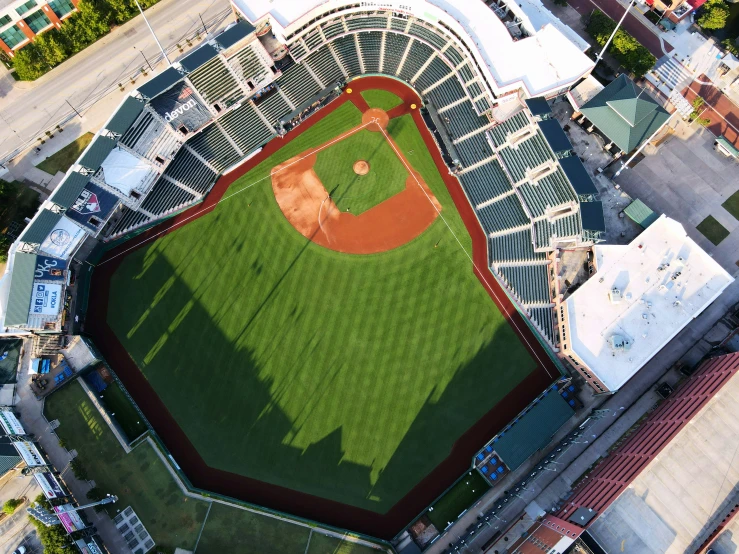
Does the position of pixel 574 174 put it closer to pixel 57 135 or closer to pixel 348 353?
pixel 348 353

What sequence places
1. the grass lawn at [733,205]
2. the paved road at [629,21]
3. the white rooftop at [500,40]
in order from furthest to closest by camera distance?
the paved road at [629,21] < the grass lawn at [733,205] < the white rooftop at [500,40]

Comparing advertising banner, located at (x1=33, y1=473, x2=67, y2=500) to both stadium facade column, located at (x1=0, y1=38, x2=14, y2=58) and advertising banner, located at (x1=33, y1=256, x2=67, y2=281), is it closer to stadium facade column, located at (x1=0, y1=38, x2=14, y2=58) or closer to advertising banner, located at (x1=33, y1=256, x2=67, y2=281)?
advertising banner, located at (x1=33, y1=256, x2=67, y2=281)

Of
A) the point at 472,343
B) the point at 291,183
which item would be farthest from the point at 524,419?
the point at 291,183

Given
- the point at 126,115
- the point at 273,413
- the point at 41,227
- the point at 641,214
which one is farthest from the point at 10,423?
the point at 641,214

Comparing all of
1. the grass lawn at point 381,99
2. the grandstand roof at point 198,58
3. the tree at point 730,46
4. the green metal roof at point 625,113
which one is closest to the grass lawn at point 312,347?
the grass lawn at point 381,99

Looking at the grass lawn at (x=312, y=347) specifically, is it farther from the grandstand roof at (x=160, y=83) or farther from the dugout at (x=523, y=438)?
the grandstand roof at (x=160, y=83)

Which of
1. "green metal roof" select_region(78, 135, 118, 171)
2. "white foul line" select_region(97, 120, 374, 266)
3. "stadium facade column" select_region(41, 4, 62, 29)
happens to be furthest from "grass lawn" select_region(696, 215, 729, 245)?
"stadium facade column" select_region(41, 4, 62, 29)
